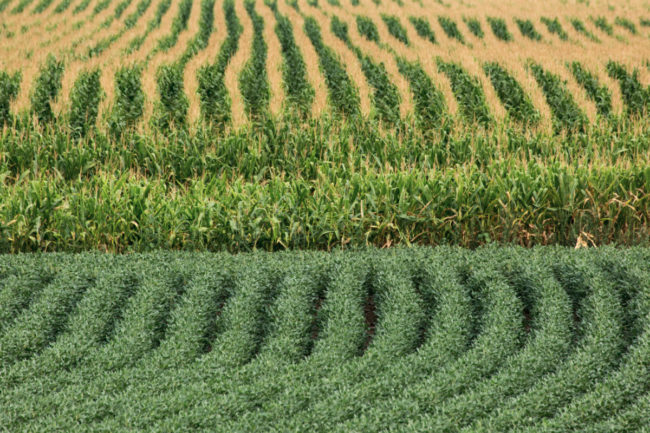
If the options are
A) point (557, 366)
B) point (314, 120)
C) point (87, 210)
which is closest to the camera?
point (557, 366)

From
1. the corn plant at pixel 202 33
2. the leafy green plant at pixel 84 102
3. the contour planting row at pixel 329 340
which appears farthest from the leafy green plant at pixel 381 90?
the contour planting row at pixel 329 340

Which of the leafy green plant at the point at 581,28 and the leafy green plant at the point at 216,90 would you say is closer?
the leafy green plant at the point at 216,90

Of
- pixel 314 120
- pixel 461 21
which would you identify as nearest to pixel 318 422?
pixel 314 120

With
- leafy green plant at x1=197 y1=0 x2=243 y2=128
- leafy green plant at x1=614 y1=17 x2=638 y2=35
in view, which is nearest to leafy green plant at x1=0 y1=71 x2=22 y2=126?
leafy green plant at x1=197 y1=0 x2=243 y2=128

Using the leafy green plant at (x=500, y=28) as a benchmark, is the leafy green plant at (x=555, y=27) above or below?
below

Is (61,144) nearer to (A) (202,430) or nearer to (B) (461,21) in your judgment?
(A) (202,430)

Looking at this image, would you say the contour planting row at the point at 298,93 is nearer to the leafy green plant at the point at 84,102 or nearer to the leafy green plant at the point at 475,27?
the leafy green plant at the point at 84,102

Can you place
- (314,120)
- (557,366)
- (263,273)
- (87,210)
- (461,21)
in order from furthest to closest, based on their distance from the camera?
(461,21)
(314,120)
(87,210)
(263,273)
(557,366)
